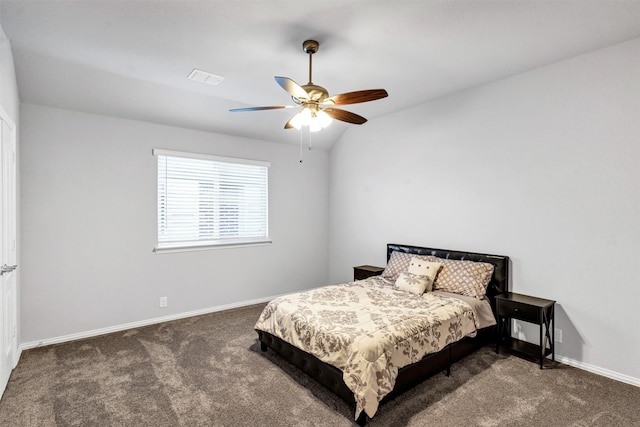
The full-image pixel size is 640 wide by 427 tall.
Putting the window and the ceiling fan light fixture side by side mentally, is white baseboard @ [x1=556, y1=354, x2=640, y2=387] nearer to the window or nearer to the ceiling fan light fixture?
the ceiling fan light fixture

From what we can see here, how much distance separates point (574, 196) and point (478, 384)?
6.25 feet

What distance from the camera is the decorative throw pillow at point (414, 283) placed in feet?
A: 11.4

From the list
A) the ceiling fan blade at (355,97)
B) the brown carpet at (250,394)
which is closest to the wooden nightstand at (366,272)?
the brown carpet at (250,394)

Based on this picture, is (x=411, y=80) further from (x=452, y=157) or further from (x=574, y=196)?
(x=574, y=196)

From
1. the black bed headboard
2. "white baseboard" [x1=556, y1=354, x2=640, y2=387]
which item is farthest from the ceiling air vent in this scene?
"white baseboard" [x1=556, y1=354, x2=640, y2=387]

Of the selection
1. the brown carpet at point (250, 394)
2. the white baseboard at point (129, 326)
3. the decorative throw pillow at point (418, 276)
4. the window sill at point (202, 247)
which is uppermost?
the window sill at point (202, 247)

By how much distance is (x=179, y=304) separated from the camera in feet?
14.3

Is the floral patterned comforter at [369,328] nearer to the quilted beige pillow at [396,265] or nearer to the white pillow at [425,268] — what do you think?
the white pillow at [425,268]

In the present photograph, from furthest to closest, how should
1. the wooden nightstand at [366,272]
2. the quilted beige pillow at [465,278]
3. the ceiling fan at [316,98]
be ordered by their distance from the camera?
the wooden nightstand at [366,272]
the quilted beige pillow at [465,278]
the ceiling fan at [316,98]

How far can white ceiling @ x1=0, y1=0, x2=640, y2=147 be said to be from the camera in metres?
2.29

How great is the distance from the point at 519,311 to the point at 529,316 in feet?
0.29

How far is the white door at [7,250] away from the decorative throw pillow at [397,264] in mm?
3643

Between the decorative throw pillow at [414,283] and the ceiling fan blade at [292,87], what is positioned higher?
the ceiling fan blade at [292,87]

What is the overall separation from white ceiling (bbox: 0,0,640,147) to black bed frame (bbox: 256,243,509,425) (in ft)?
6.46
